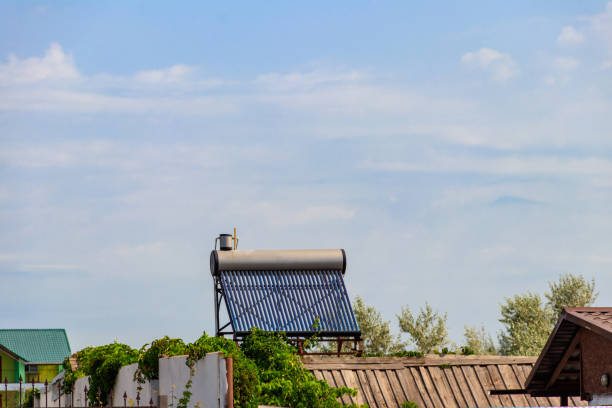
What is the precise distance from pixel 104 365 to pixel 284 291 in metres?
5.37

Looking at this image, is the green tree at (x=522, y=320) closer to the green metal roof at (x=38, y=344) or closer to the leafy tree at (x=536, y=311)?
the leafy tree at (x=536, y=311)

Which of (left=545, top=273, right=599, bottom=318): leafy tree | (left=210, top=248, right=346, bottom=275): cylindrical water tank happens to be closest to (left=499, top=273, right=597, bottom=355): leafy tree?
(left=545, top=273, right=599, bottom=318): leafy tree

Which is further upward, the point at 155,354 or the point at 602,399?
the point at 155,354

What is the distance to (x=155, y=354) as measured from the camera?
63.8 feet

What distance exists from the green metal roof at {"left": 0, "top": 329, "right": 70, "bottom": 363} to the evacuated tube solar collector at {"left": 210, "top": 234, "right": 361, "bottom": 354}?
42.9 m

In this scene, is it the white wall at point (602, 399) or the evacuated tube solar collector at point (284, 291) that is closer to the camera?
the white wall at point (602, 399)

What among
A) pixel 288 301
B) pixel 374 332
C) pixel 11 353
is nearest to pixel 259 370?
pixel 288 301

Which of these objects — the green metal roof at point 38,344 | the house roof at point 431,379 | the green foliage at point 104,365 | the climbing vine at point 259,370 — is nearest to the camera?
the climbing vine at point 259,370

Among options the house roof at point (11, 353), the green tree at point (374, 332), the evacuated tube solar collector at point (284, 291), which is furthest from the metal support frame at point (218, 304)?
the house roof at point (11, 353)

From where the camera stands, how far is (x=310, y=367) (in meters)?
20.1

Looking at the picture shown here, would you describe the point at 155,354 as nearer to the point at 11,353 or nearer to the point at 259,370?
the point at 259,370

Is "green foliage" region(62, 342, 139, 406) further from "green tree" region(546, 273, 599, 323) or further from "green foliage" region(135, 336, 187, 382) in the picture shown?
"green tree" region(546, 273, 599, 323)

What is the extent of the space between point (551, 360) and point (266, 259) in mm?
9617

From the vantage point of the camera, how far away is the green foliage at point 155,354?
18625mm
